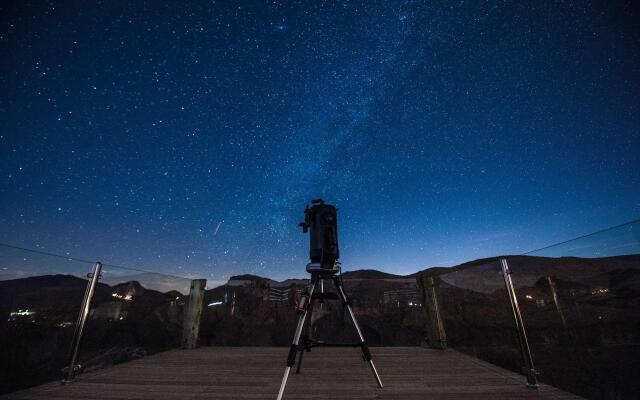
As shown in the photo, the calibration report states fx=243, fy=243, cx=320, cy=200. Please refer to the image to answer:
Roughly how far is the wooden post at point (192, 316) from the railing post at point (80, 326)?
7.07 feet

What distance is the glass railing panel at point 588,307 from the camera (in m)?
3.23

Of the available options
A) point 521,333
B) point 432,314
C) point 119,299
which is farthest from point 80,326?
point 432,314

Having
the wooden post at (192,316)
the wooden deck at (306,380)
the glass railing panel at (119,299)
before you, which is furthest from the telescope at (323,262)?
the wooden post at (192,316)

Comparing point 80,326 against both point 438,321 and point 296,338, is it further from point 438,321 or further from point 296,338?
point 438,321

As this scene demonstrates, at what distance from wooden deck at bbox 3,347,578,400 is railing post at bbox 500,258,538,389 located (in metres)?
0.12

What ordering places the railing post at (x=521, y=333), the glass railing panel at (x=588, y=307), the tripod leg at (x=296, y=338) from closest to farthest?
1. the tripod leg at (x=296, y=338)
2. the railing post at (x=521, y=333)
3. the glass railing panel at (x=588, y=307)

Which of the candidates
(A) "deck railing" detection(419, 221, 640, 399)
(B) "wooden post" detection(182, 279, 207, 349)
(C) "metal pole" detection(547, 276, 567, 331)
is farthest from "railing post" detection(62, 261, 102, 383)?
(C) "metal pole" detection(547, 276, 567, 331)

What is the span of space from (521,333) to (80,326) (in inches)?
226

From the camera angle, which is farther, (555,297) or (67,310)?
(555,297)

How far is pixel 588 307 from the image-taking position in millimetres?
7039

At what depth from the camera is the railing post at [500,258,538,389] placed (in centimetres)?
281

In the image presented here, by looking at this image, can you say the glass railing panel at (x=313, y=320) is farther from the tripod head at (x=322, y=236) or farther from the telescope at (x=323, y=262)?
the tripod head at (x=322, y=236)

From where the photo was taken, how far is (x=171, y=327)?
54.0 feet

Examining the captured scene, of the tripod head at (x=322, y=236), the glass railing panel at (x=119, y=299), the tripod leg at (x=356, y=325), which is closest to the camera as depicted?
the tripod leg at (x=356, y=325)
